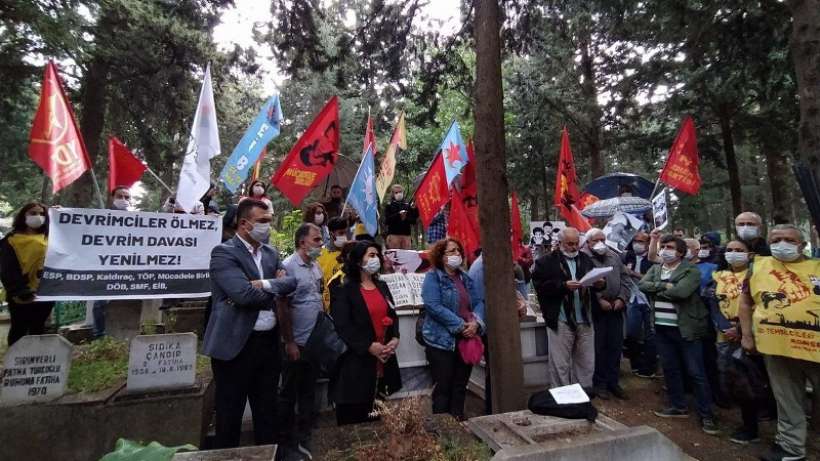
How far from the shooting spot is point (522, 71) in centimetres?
1612

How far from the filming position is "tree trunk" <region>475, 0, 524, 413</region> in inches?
168

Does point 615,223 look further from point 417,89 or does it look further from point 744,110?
point 744,110

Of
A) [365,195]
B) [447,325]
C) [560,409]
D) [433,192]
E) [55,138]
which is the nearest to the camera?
[560,409]

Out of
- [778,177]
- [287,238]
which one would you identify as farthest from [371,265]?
[778,177]

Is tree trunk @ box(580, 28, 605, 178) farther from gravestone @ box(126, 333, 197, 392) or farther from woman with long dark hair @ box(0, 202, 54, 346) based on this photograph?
woman with long dark hair @ box(0, 202, 54, 346)

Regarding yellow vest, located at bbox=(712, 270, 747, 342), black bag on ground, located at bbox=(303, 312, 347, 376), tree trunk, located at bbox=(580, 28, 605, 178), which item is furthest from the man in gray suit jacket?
tree trunk, located at bbox=(580, 28, 605, 178)

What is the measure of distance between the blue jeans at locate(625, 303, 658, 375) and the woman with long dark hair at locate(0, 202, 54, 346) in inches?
307

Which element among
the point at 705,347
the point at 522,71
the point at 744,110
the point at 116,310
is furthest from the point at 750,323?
the point at 522,71

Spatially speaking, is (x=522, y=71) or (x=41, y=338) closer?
(x=41, y=338)

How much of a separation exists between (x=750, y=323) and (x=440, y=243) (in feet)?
10.1

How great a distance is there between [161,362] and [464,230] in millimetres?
4131

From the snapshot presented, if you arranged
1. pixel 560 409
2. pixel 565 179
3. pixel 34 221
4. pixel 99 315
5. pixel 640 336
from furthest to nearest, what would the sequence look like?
pixel 565 179
pixel 640 336
pixel 99 315
pixel 34 221
pixel 560 409

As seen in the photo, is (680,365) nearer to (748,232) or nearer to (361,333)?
(748,232)

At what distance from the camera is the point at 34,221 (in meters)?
4.95
